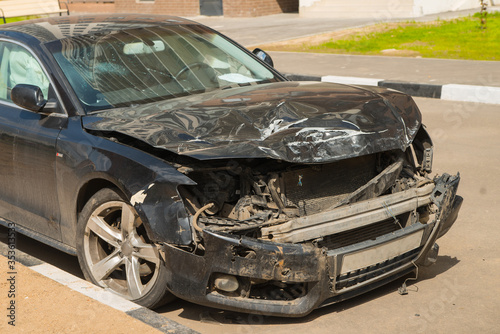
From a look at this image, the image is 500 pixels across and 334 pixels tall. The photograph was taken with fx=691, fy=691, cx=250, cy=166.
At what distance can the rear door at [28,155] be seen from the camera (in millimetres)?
4234

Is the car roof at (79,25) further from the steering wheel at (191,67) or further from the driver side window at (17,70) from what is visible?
the steering wheel at (191,67)

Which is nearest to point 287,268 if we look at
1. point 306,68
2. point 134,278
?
point 134,278

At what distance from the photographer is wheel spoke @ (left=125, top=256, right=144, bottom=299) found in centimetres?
380

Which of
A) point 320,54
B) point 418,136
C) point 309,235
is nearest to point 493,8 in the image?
point 320,54

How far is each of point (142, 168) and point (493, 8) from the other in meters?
19.8

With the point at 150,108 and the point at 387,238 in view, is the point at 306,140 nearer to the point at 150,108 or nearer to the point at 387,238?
the point at 387,238

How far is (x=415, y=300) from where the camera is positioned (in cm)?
389

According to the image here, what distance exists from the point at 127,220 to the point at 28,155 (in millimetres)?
1005

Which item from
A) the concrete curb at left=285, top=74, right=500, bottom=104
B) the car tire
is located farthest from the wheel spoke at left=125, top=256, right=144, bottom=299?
the concrete curb at left=285, top=74, right=500, bottom=104

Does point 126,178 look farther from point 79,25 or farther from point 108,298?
point 79,25

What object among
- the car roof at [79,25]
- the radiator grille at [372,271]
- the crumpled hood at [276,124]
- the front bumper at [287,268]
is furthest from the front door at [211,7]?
the front bumper at [287,268]

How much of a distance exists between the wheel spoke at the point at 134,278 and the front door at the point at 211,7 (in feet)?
72.7

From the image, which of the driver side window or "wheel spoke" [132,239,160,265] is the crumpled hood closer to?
"wheel spoke" [132,239,160,265]

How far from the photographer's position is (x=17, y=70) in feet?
15.8
